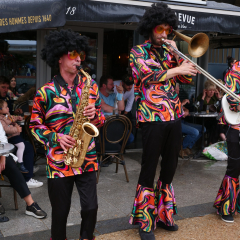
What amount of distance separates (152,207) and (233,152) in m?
1.14

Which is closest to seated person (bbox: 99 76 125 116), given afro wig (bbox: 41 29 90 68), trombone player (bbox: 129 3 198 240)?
trombone player (bbox: 129 3 198 240)

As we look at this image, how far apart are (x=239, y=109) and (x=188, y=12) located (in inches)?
80.6

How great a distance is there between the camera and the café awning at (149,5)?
4.15 m

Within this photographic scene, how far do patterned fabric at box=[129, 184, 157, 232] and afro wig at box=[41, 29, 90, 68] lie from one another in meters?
1.46

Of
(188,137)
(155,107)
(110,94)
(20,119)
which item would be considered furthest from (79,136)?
(188,137)

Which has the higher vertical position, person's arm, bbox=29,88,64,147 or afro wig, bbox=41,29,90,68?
afro wig, bbox=41,29,90,68

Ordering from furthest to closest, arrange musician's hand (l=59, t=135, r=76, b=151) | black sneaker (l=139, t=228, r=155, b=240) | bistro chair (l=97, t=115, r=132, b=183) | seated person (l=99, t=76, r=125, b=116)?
seated person (l=99, t=76, r=125, b=116) < bistro chair (l=97, t=115, r=132, b=183) < black sneaker (l=139, t=228, r=155, b=240) < musician's hand (l=59, t=135, r=76, b=151)

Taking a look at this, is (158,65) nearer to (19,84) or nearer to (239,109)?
(239,109)

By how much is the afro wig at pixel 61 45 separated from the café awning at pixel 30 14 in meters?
1.40

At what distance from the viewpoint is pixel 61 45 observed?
8.30ft

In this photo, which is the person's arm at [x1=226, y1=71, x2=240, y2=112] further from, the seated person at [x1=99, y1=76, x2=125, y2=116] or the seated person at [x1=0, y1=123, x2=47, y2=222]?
the seated person at [x1=99, y1=76, x2=125, y2=116]

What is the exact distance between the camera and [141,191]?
3.25m

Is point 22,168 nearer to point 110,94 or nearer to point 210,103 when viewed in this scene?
point 110,94

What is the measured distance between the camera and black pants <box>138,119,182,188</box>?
3.10 m
